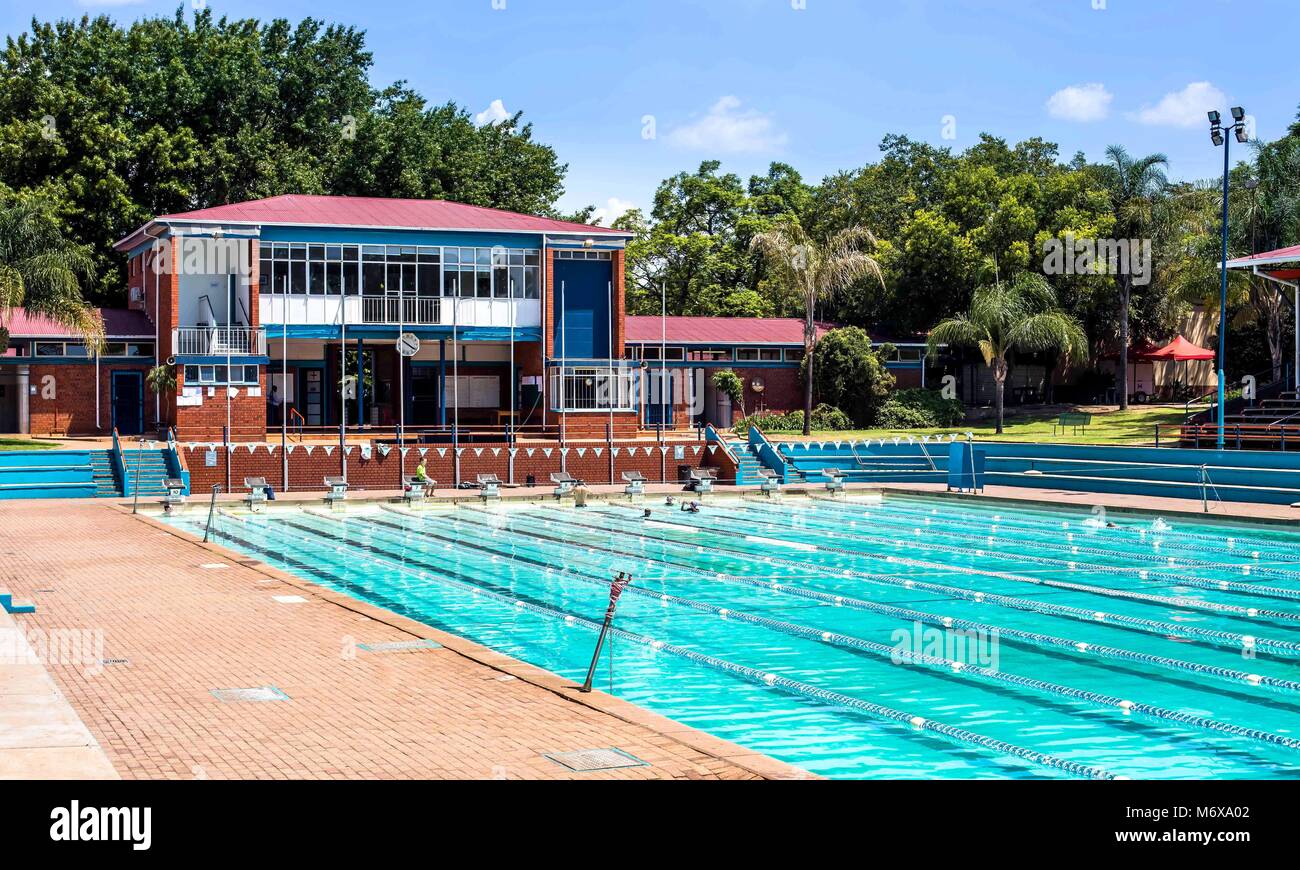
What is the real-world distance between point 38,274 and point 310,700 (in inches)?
1259

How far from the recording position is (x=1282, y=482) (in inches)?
1235

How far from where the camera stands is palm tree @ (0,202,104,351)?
3747 cm

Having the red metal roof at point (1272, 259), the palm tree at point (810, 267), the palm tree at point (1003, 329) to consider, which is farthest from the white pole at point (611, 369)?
the red metal roof at point (1272, 259)

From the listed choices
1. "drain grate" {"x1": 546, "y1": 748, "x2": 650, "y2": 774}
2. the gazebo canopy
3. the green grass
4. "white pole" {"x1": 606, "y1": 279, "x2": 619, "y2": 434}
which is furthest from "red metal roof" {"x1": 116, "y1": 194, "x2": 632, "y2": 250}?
"drain grate" {"x1": 546, "y1": 748, "x2": 650, "y2": 774}

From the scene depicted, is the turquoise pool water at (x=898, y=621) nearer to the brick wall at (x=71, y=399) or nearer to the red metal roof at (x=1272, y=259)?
the red metal roof at (x=1272, y=259)

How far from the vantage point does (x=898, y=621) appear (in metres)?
16.6

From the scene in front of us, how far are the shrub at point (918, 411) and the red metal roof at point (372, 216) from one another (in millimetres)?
13818

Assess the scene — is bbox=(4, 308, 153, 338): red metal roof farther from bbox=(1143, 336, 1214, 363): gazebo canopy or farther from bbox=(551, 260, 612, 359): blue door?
bbox=(1143, 336, 1214, 363): gazebo canopy

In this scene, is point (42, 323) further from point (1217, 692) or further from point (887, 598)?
point (1217, 692)

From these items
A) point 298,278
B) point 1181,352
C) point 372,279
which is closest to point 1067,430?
point 1181,352

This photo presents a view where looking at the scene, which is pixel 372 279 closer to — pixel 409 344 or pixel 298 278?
pixel 298 278

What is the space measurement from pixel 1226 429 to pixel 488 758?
33761mm

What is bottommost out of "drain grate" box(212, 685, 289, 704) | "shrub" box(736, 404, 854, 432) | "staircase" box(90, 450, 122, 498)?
"drain grate" box(212, 685, 289, 704)

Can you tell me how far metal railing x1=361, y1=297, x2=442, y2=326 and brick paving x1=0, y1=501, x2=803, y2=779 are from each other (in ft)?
82.6
